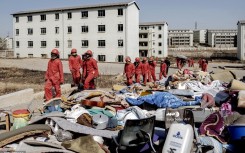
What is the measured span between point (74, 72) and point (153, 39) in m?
50.6

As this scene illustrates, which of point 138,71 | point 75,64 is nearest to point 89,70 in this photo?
point 75,64

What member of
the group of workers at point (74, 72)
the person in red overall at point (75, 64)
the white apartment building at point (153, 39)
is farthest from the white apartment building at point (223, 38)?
the group of workers at point (74, 72)

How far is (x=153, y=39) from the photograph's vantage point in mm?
62375

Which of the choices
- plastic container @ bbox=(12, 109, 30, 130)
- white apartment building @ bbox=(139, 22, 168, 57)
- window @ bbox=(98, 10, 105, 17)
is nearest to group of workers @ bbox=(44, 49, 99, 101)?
plastic container @ bbox=(12, 109, 30, 130)

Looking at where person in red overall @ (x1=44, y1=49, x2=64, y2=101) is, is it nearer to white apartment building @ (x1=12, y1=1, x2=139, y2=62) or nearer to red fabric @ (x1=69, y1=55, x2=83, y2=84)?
red fabric @ (x1=69, y1=55, x2=83, y2=84)

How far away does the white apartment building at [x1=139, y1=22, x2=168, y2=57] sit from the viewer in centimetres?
6100

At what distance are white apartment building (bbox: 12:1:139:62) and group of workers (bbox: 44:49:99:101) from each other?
26.6 m

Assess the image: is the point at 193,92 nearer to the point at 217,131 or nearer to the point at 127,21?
the point at 217,131

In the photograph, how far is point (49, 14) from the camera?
145 feet

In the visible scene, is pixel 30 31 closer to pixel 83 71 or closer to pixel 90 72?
pixel 83 71

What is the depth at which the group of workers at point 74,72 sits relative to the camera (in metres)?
9.79

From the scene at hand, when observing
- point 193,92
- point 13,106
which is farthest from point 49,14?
point 193,92

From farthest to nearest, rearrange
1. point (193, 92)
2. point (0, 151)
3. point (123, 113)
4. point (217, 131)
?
point (193, 92)
point (123, 113)
point (217, 131)
point (0, 151)

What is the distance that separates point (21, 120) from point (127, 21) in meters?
34.0
